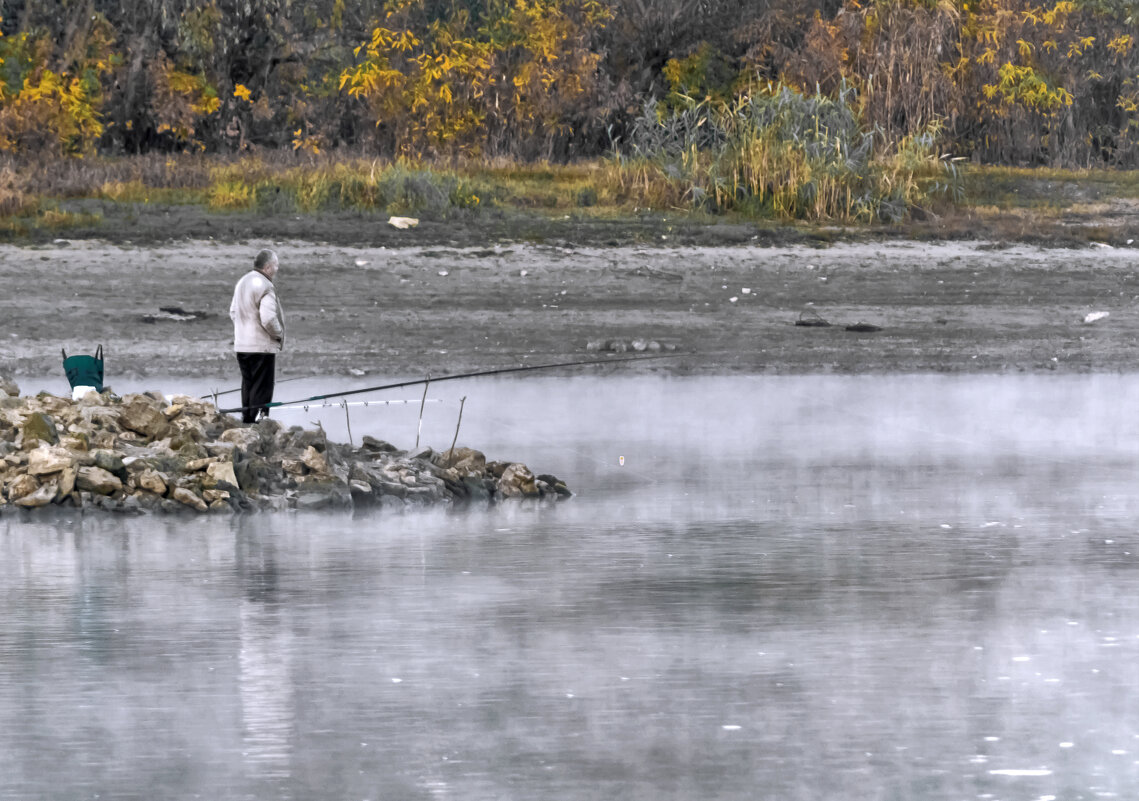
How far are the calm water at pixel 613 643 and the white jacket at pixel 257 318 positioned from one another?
7.50 feet

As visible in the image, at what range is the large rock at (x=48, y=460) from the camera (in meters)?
13.4

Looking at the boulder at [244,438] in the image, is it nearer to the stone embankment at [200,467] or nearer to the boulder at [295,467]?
the stone embankment at [200,467]

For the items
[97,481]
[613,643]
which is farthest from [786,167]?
[613,643]

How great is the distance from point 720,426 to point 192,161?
630 inches

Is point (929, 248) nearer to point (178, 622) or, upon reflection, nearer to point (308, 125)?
point (308, 125)

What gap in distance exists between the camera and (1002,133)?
3584 cm

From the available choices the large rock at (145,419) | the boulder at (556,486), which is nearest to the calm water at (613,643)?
the boulder at (556,486)

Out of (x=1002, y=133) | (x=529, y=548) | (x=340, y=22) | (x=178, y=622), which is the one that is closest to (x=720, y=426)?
(x=529, y=548)

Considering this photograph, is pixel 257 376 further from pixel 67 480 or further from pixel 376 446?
pixel 67 480

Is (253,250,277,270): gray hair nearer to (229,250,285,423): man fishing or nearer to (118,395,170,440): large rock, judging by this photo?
(229,250,285,423): man fishing

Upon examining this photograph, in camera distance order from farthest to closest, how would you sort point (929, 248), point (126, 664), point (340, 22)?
point (340, 22), point (929, 248), point (126, 664)

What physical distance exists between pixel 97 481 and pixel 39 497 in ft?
1.12

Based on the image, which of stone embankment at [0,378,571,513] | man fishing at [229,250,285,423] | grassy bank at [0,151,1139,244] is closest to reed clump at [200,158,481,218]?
grassy bank at [0,151,1139,244]

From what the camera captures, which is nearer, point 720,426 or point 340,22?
point 720,426
